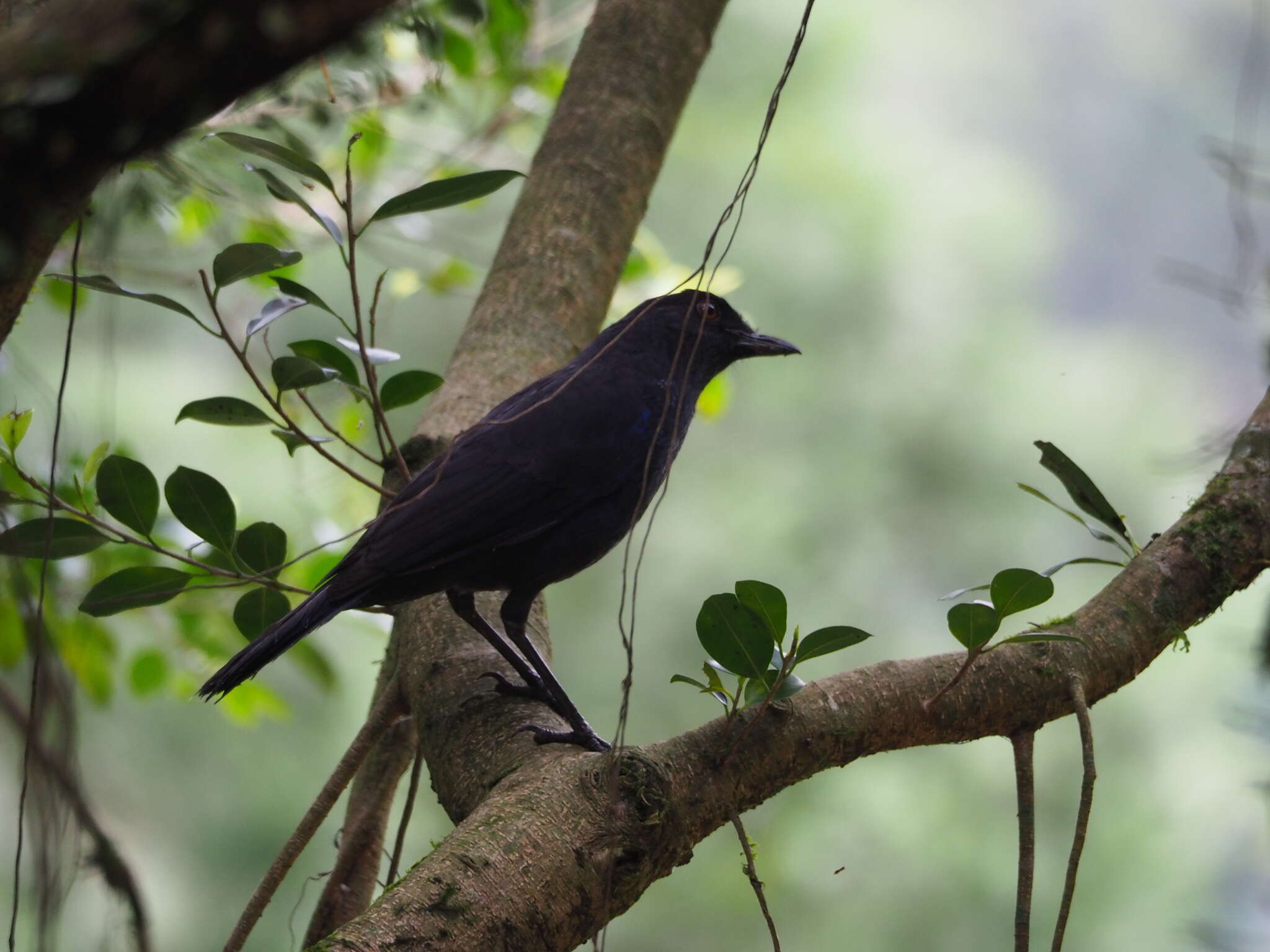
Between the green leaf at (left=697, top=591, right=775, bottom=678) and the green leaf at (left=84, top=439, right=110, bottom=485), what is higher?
the green leaf at (left=84, top=439, right=110, bottom=485)

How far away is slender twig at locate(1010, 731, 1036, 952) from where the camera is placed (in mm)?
2166

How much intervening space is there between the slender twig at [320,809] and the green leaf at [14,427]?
1142mm

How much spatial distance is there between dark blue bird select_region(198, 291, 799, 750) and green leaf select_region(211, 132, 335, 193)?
0.74 m

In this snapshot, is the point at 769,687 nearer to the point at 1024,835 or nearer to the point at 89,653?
the point at 1024,835

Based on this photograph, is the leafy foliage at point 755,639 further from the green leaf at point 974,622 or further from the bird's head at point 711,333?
the bird's head at point 711,333

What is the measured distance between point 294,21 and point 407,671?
2292 mm

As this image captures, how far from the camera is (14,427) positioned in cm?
275

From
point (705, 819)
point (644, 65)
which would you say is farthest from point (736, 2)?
point (705, 819)

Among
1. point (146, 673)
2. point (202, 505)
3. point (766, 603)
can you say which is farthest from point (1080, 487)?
point (146, 673)

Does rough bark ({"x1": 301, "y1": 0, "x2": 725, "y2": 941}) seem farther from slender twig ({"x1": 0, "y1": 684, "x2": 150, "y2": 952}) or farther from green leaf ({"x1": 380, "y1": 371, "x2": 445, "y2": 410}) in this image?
slender twig ({"x1": 0, "y1": 684, "x2": 150, "y2": 952})

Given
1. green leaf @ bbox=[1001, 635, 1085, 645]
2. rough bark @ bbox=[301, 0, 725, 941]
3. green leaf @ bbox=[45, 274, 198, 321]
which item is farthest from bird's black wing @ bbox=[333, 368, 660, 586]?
green leaf @ bbox=[1001, 635, 1085, 645]

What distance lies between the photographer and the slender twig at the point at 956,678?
2223mm

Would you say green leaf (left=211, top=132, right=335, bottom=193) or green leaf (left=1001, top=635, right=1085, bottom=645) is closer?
green leaf (left=1001, top=635, right=1085, bottom=645)

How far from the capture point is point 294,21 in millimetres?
941
